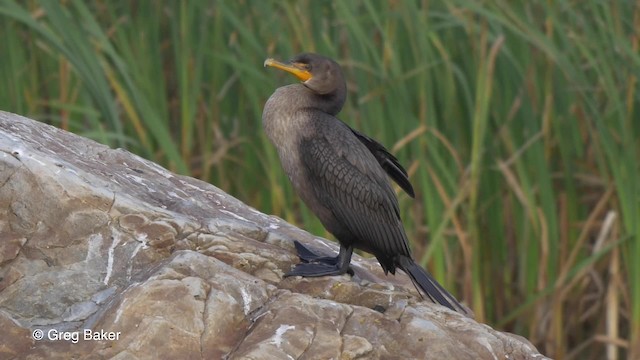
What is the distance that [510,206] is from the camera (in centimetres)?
556

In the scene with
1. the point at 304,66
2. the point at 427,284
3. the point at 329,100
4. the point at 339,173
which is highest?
the point at 304,66

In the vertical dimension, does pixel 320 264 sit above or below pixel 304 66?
below

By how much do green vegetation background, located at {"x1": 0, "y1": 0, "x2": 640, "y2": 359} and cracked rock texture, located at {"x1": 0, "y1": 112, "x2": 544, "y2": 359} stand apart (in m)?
1.26

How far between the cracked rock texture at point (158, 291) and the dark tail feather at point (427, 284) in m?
0.06

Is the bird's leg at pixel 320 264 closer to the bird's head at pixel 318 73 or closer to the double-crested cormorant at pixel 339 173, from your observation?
the double-crested cormorant at pixel 339 173

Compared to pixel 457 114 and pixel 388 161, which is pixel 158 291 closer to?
pixel 388 161

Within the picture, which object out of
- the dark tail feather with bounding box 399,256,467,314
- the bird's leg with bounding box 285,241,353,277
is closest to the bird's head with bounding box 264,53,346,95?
the bird's leg with bounding box 285,241,353,277

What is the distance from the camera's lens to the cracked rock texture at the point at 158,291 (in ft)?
10.2

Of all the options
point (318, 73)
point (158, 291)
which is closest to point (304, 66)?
point (318, 73)

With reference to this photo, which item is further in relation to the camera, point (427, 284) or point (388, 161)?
point (388, 161)

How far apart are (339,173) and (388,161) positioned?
0.23 m

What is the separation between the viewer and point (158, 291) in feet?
10.3

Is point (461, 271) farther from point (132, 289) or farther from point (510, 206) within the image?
point (132, 289)

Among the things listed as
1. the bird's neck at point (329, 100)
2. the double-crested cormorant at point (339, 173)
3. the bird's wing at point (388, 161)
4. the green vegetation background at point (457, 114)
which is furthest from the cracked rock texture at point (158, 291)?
the green vegetation background at point (457, 114)
